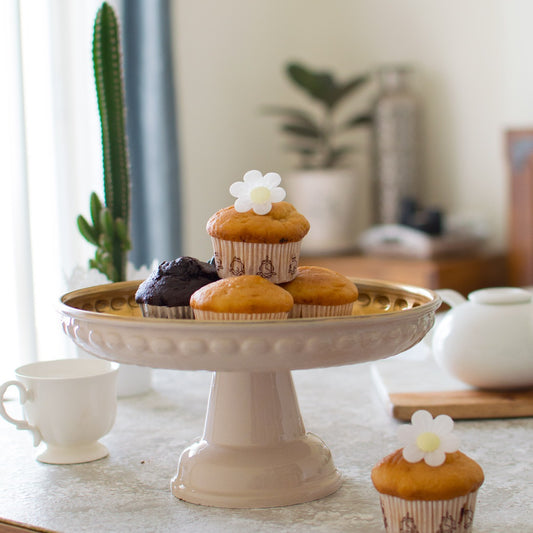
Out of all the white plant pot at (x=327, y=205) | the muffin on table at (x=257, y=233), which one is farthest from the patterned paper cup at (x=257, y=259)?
the white plant pot at (x=327, y=205)

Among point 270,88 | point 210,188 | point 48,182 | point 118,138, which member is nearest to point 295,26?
point 270,88

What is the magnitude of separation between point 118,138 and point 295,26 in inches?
86.4

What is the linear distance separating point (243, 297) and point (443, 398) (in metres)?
0.46

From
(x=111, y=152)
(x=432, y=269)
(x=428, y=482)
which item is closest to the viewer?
(x=428, y=482)

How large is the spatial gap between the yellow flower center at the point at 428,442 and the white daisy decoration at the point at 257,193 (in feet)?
0.91

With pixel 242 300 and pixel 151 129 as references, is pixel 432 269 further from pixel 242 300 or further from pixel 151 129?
pixel 242 300

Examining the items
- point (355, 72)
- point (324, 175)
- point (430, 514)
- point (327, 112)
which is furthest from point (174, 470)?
point (355, 72)

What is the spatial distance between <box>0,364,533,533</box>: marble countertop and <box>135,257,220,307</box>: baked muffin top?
0.66 ft

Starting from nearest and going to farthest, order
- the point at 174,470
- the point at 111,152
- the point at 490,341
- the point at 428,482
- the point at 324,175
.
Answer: the point at 428,482 < the point at 174,470 < the point at 490,341 < the point at 111,152 < the point at 324,175

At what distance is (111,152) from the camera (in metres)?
1.39

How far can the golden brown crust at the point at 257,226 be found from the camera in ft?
2.68

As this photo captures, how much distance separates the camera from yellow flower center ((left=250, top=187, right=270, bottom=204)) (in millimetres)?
829

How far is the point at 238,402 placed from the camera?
2.80 ft

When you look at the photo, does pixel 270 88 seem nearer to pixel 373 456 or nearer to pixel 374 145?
pixel 374 145
